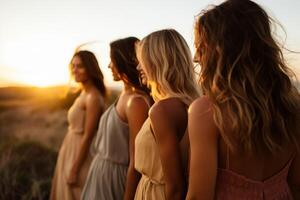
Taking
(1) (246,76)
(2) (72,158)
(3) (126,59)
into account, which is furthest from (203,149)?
(2) (72,158)

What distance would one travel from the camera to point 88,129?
163 inches

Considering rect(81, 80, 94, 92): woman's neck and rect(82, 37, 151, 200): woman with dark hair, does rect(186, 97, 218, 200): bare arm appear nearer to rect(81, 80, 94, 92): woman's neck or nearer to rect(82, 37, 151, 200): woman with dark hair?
rect(82, 37, 151, 200): woman with dark hair

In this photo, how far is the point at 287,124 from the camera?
1.68 meters

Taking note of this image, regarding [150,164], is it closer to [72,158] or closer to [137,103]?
[137,103]

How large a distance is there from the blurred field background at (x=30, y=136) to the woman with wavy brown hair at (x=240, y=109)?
3518 millimetres

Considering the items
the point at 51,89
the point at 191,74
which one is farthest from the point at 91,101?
the point at 51,89

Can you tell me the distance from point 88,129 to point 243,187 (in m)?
2.63

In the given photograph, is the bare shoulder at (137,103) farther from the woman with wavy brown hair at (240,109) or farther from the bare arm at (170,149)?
the woman with wavy brown hair at (240,109)

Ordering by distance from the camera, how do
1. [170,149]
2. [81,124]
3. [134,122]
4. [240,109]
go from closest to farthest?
[240,109] → [170,149] → [134,122] → [81,124]

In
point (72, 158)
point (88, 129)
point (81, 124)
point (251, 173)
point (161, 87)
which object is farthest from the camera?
point (72, 158)

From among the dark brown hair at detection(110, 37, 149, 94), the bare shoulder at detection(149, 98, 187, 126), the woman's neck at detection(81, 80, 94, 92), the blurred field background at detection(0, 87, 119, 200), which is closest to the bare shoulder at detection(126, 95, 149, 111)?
the dark brown hair at detection(110, 37, 149, 94)

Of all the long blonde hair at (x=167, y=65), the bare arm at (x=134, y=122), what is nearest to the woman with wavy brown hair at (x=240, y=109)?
the long blonde hair at (x=167, y=65)

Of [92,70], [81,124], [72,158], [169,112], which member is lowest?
[72,158]

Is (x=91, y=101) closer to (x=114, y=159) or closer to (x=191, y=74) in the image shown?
(x=114, y=159)
